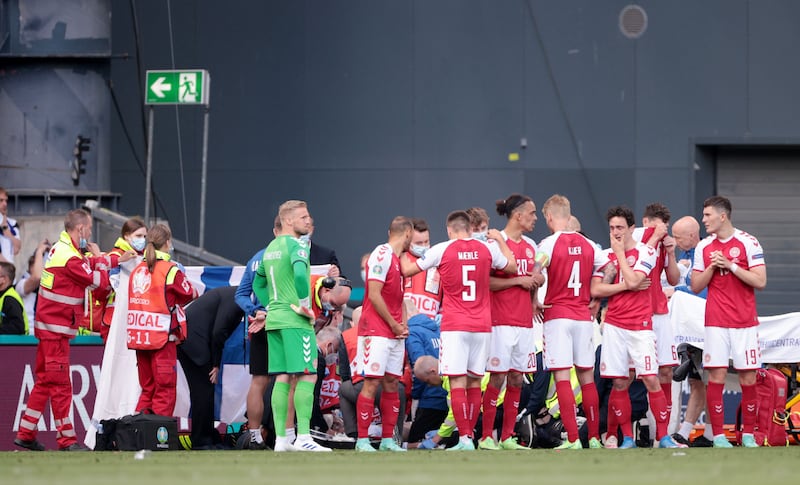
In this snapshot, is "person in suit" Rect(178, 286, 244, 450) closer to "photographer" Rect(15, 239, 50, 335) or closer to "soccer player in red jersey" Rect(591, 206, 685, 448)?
"photographer" Rect(15, 239, 50, 335)

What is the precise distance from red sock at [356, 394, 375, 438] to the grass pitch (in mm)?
499

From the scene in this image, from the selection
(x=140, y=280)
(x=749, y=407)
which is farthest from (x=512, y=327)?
(x=140, y=280)

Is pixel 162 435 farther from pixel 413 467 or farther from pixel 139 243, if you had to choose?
pixel 413 467

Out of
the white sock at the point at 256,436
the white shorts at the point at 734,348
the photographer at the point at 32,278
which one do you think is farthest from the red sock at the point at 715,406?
the photographer at the point at 32,278

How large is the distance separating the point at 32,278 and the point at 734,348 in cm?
841

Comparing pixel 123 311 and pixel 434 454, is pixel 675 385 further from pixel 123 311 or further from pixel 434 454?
pixel 123 311

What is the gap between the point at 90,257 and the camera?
12305 millimetres

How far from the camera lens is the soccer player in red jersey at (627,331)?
1110 cm

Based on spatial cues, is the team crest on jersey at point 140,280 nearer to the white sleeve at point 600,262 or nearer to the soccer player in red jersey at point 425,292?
the soccer player in red jersey at point 425,292

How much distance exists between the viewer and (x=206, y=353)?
39.2ft

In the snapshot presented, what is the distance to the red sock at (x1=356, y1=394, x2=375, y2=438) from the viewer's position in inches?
424

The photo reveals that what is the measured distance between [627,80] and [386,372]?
31.5 feet

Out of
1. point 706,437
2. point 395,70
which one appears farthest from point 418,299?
point 395,70

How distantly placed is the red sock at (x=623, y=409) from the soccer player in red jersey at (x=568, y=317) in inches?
9.7
